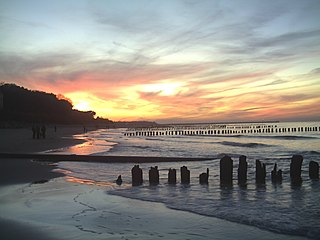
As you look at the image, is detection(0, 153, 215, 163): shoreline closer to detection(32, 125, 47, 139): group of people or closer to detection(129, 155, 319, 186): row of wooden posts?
detection(129, 155, 319, 186): row of wooden posts

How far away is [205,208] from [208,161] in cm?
1240

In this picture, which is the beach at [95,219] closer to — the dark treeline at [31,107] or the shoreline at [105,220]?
the shoreline at [105,220]

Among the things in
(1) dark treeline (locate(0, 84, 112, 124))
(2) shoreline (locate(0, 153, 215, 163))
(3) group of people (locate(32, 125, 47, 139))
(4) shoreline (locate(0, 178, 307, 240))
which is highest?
Answer: (1) dark treeline (locate(0, 84, 112, 124))

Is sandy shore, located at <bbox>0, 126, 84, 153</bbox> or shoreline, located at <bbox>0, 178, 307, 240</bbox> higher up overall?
sandy shore, located at <bbox>0, 126, 84, 153</bbox>

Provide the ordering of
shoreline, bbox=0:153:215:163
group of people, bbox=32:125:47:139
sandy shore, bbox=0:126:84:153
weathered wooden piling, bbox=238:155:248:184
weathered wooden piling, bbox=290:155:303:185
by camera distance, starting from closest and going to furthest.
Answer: weathered wooden piling, bbox=238:155:248:184, weathered wooden piling, bbox=290:155:303:185, shoreline, bbox=0:153:215:163, sandy shore, bbox=0:126:84:153, group of people, bbox=32:125:47:139

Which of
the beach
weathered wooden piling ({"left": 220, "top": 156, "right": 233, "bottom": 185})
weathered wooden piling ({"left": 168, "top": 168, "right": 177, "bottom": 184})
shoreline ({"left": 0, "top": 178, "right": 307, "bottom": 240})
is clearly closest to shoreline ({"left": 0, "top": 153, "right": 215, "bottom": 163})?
weathered wooden piling ({"left": 168, "top": 168, "right": 177, "bottom": 184})

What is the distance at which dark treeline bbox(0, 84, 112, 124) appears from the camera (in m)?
89.2

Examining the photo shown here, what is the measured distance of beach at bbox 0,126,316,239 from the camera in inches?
262

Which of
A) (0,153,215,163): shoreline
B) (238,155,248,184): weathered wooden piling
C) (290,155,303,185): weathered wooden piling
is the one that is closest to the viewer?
(238,155,248,184): weathered wooden piling

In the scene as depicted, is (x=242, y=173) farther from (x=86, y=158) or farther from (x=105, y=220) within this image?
(x=86, y=158)

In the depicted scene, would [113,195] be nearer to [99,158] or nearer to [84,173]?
[84,173]

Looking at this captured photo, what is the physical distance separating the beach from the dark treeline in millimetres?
80811

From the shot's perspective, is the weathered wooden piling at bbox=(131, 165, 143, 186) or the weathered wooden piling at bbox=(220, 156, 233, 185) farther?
the weathered wooden piling at bbox=(220, 156, 233, 185)

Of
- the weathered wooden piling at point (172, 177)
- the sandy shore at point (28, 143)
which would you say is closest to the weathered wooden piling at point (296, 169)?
the weathered wooden piling at point (172, 177)
